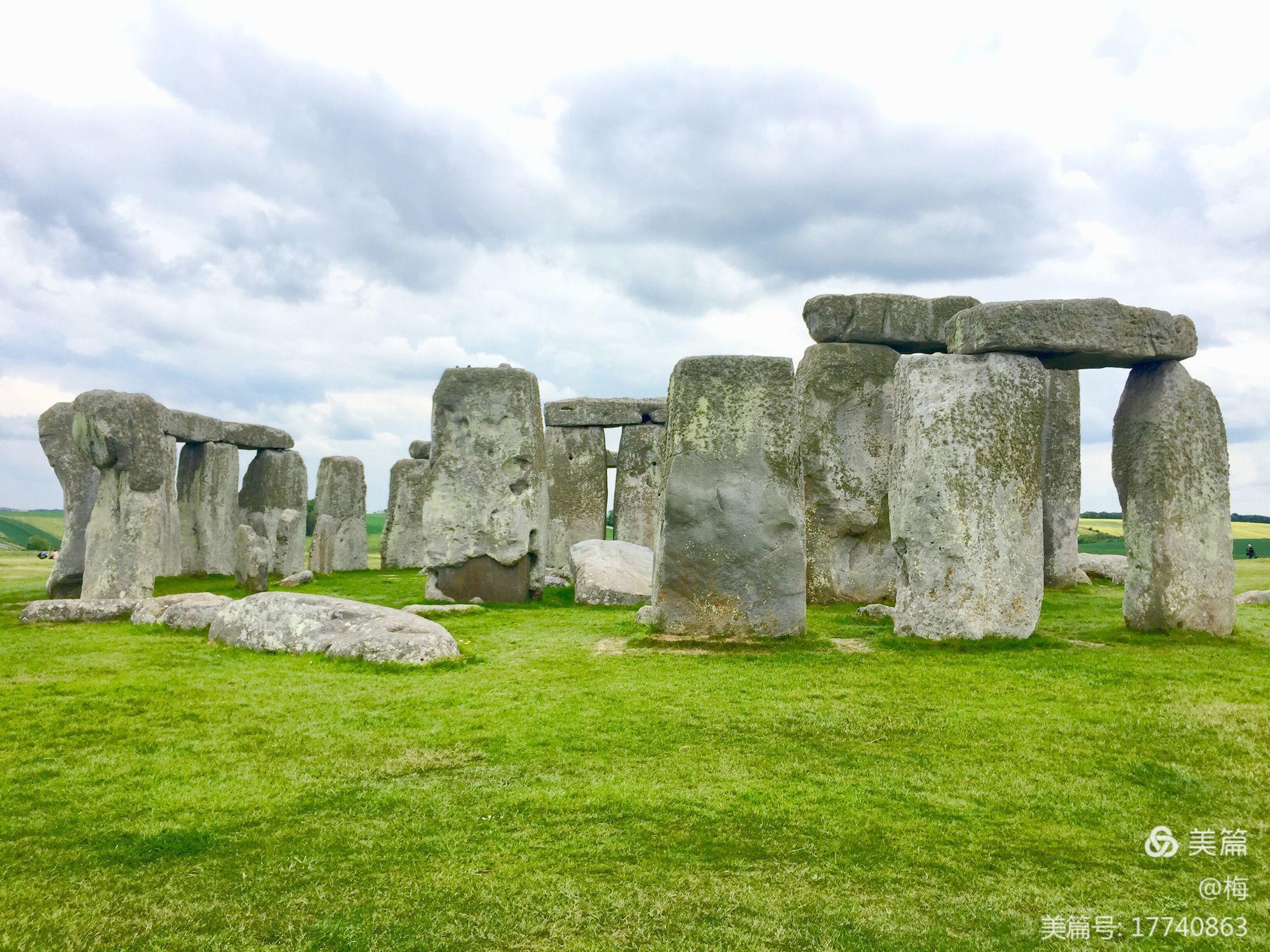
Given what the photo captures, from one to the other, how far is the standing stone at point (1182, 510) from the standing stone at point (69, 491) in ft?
41.8

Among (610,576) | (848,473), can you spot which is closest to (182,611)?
(610,576)

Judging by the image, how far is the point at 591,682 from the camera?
6848 mm

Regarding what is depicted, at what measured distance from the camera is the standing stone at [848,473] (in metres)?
12.8

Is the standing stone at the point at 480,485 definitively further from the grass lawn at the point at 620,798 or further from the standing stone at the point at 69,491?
the standing stone at the point at 69,491

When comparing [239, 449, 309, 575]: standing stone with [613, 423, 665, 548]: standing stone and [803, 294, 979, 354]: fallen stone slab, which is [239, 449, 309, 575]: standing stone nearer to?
[613, 423, 665, 548]: standing stone

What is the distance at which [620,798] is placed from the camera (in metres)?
4.39

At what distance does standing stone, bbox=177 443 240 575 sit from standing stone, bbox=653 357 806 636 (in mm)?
12061

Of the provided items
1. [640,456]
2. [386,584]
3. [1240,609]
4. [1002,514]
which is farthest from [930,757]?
[640,456]

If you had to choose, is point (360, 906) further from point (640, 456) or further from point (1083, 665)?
point (640, 456)

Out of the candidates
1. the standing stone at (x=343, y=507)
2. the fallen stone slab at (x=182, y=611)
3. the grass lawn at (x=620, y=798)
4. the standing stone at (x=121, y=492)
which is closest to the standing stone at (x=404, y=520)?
the standing stone at (x=343, y=507)

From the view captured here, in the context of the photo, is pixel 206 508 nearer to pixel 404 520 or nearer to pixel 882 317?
pixel 404 520

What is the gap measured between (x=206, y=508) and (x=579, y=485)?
732cm

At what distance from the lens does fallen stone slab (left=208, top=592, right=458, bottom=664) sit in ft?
24.3

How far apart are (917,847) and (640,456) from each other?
16.6m
